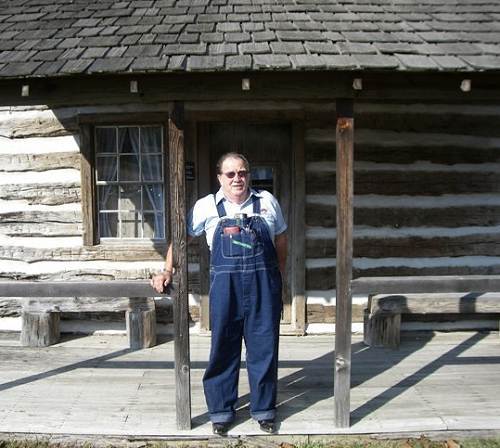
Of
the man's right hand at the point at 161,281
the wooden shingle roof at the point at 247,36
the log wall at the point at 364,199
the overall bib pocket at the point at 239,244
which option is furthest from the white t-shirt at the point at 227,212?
the log wall at the point at 364,199

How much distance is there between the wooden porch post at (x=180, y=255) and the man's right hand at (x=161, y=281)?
0.07 meters

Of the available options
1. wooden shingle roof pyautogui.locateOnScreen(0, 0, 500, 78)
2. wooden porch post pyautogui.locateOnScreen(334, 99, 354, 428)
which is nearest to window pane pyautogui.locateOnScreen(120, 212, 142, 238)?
wooden shingle roof pyautogui.locateOnScreen(0, 0, 500, 78)

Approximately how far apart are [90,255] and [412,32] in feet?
13.3

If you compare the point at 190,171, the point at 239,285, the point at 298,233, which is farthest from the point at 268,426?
the point at 190,171

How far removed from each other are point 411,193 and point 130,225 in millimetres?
3259

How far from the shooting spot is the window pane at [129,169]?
601cm

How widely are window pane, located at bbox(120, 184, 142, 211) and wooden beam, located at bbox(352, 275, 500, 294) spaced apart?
3.06 metres

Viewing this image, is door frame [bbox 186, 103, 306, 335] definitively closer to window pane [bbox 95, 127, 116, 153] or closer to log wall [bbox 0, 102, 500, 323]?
log wall [bbox 0, 102, 500, 323]

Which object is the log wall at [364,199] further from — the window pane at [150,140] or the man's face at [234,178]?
the man's face at [234,178]

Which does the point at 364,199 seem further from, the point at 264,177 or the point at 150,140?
the point at 150,140

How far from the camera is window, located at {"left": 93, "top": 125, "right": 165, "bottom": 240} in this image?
5973mm

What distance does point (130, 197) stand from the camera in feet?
20.0

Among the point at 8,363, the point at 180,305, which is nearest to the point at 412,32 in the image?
the point at 180,305

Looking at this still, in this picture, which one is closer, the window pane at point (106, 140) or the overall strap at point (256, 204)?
the overall strap at point (256, 204)
